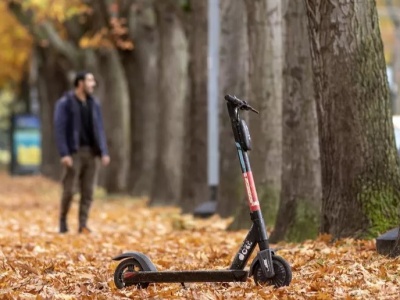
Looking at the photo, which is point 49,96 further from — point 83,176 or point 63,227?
point 83,176

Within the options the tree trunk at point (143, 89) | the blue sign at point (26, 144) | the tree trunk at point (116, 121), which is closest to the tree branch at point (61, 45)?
the tree trunk at point (116, 121)

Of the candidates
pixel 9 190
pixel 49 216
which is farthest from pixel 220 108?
pixel 9 190

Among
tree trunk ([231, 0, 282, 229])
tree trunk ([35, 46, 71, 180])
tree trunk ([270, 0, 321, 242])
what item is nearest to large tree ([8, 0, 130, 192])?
tree trunk ([35, 46, 71, 180])

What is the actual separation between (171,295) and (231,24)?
10722 millimetres

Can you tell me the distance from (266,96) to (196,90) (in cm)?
651

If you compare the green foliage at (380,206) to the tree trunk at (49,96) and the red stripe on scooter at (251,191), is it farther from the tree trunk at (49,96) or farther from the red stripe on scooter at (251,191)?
the tree trunk at (49,96)

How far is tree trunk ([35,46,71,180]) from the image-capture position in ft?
159

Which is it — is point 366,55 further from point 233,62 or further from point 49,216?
point 49,216

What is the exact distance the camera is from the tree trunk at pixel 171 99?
2708cm

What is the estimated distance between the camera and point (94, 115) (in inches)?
674

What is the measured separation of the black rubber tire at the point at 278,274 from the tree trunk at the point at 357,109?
3.12 metres

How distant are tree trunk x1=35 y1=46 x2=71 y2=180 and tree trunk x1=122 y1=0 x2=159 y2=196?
13.9 metres

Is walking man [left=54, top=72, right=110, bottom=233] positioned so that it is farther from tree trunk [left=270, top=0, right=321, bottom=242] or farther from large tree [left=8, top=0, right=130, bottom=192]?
large tree [left=8, top=0, right=130, bottom=192]

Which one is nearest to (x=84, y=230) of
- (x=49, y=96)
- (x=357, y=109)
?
(x=357, y=109)
